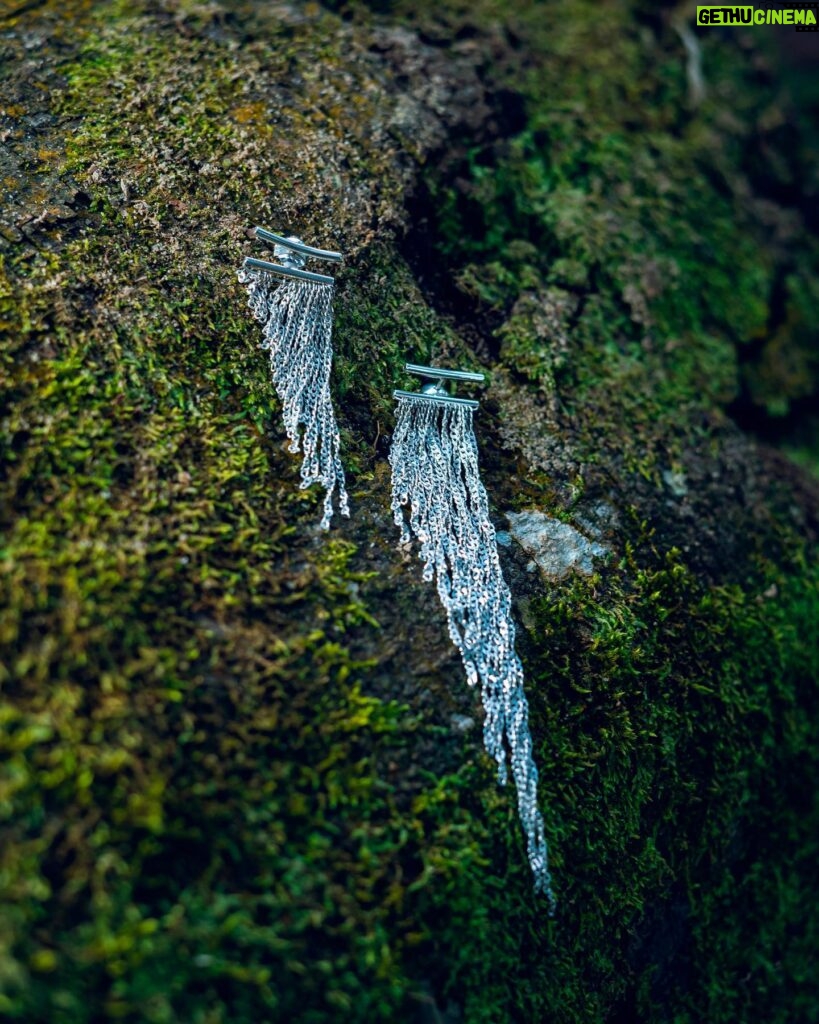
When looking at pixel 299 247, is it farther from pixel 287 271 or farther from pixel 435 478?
Result: pixel 435 478

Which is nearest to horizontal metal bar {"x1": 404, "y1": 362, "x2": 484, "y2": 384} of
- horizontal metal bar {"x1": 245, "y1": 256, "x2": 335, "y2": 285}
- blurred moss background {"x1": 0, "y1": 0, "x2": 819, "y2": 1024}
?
blurred moss background {"x1": 0, "y1": 0, "x2": 819, "y2": 1024}

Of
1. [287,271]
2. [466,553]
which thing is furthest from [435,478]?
[287,271]

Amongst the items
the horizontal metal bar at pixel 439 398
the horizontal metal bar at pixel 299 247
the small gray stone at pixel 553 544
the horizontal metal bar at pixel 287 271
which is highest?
the horizontal metal bar at pixel 299 247

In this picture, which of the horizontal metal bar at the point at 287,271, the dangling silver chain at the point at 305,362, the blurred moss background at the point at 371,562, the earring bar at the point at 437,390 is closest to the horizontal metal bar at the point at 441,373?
the earring bar at the point at 437,390

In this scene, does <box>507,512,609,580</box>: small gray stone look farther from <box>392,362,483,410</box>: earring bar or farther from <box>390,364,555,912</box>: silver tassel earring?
<box>392,362,483,410</box>: earring bar

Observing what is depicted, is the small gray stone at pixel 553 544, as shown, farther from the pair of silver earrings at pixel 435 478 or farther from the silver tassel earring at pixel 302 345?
the silver tassel earring at pixel 302 345

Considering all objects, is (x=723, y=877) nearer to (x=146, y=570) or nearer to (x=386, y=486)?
(x=386, y=486)

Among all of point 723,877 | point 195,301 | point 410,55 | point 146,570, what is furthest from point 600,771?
point 410,55

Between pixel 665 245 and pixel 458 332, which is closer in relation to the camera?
pixel 458 332
